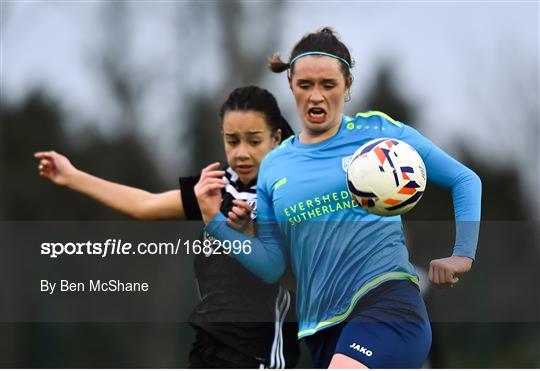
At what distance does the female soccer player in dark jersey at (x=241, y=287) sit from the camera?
5055mm

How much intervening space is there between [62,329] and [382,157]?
6099 millimetres

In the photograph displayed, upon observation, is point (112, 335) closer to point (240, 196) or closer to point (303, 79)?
point (240, 196)

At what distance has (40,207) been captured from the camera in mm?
→ 11414

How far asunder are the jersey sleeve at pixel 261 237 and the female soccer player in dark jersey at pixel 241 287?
0.94ft

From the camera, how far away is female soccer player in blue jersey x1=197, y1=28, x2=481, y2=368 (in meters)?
4.20

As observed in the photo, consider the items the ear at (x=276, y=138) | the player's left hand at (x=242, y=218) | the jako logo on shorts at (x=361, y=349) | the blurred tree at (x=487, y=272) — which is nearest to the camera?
the jako logo on shorts at (x=361, y=349)

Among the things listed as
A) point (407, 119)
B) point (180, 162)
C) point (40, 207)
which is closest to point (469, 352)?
point (407, 119)

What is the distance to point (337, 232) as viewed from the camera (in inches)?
175

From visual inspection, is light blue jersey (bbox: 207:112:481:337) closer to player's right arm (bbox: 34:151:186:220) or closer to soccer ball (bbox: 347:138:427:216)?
soccer ball (bbox: 347:138:427:216)

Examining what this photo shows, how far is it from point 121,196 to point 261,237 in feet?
3.57

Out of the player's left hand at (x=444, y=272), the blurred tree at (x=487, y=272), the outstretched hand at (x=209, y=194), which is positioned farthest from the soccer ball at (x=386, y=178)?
the blurred tree at (x=487, y=272)

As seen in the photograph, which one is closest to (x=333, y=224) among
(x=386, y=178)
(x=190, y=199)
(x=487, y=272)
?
(x=386, y=178)

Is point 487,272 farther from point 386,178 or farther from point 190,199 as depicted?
point 386,178

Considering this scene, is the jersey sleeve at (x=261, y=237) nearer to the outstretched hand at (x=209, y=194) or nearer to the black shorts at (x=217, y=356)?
the outstretched hand at (x=209, y=194)
